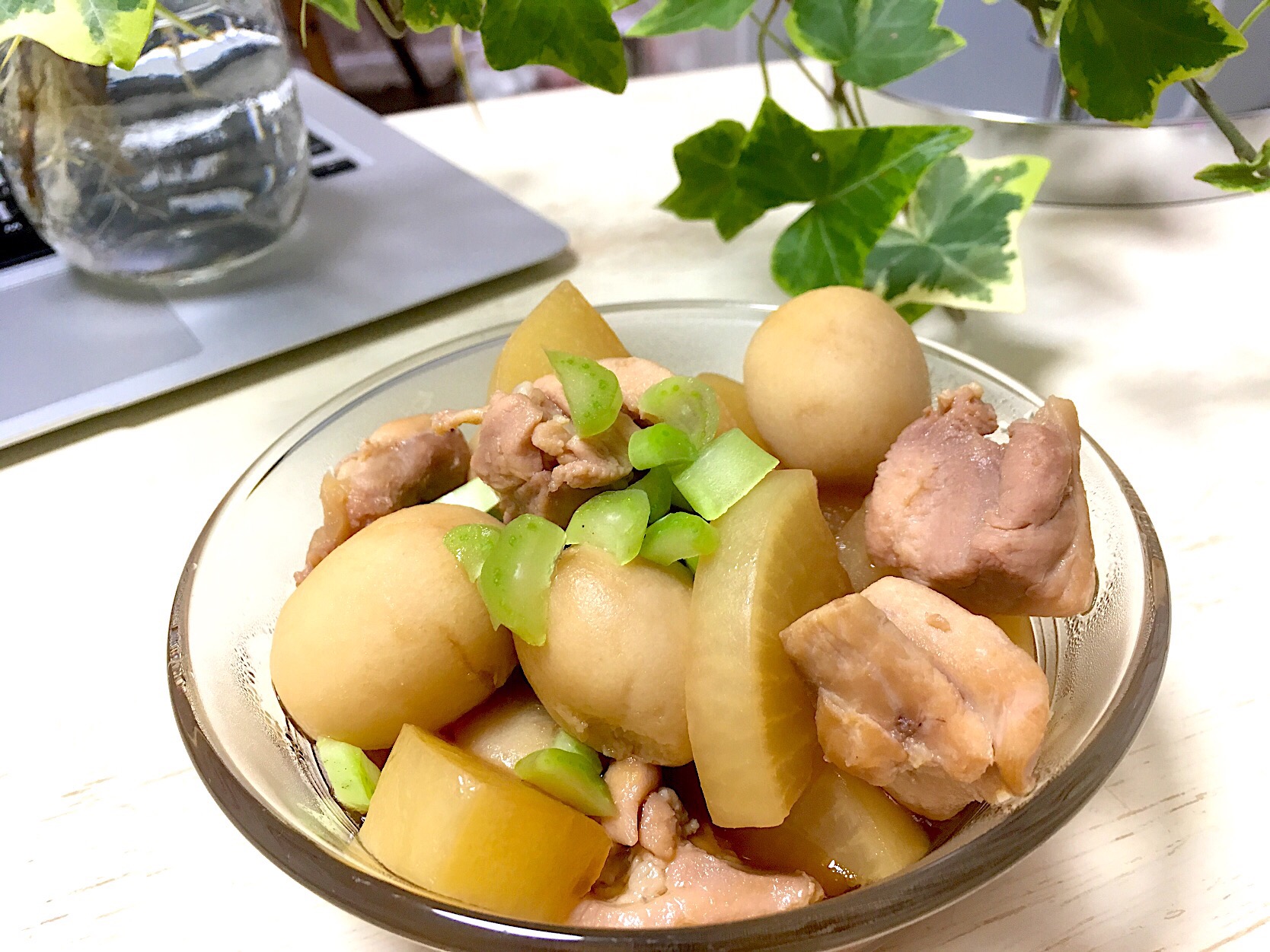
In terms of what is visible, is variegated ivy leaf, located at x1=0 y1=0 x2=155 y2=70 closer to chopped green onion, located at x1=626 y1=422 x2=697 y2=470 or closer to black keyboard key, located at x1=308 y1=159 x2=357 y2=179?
chopped green onion, located at x1=626 y1=422 x2=697 y2=470

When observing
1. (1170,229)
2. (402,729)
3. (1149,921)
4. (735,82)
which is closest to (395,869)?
(402,729)

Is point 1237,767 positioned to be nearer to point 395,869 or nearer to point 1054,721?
point 1054,721

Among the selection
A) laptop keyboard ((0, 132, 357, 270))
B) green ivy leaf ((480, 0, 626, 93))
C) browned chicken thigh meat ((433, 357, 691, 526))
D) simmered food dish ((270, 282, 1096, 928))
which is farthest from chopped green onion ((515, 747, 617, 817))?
laptop keyboard ((0, 132, 357, 270))

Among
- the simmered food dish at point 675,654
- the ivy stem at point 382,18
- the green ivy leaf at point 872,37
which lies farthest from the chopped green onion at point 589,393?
the green ivy leaf at point 872,37

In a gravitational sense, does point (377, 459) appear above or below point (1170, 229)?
above

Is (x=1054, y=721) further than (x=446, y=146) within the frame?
No

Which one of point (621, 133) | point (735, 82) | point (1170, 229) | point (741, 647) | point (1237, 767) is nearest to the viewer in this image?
point (741, 647)

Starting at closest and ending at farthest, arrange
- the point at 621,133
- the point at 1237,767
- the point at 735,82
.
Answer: the point at 1237,767 < the point at 621,133 < the point at 735,82
